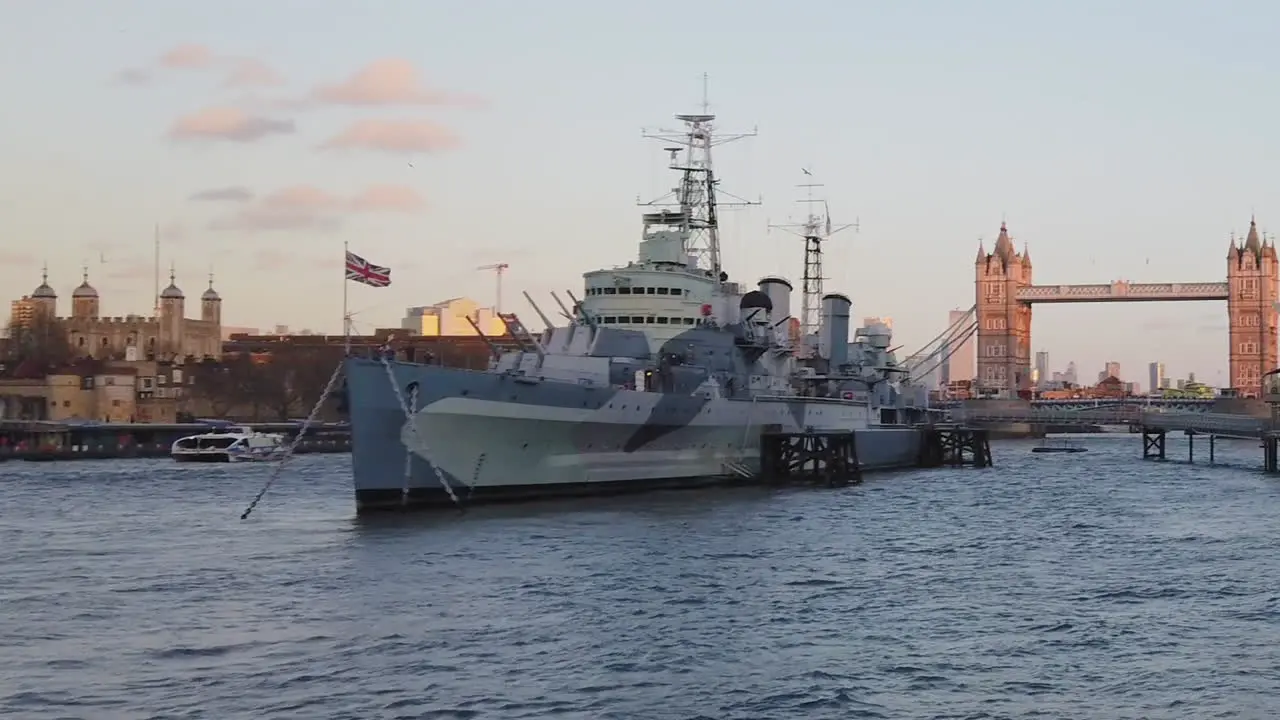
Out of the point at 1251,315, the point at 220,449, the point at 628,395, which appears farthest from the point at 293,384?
the point at 1251,315

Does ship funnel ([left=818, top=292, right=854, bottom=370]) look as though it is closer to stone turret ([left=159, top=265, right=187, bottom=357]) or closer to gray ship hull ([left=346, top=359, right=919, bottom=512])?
gray ship hull ([left=346, top=359, right=919, bottom=512])

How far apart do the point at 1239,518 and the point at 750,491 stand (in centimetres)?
1412

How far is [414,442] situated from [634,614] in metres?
13.0

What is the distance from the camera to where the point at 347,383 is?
33219mm

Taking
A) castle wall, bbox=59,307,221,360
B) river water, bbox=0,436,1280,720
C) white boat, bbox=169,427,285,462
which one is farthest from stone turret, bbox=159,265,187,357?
river water, bbox=0,436,1280,720

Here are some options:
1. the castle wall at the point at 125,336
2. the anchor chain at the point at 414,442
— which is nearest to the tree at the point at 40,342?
the castle wall at the point at 125,336

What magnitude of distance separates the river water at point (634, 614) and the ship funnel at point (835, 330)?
922 inches

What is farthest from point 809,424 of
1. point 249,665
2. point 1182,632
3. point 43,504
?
point 249,665

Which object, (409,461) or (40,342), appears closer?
(409,461)

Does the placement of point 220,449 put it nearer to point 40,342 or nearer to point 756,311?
point 756,311

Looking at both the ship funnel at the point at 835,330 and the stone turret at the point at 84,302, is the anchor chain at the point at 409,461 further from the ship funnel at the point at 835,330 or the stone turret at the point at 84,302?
the stone turret at the point at 84,302

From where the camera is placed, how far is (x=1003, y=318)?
631 feet

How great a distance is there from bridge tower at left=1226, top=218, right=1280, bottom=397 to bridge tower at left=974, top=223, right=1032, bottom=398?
25075 mm

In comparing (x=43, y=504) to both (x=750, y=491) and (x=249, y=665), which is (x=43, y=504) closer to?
(x=750, y=491)
